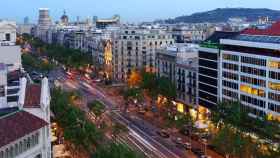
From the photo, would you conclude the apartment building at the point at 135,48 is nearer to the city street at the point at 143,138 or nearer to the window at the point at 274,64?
the city street at the point at 143,138

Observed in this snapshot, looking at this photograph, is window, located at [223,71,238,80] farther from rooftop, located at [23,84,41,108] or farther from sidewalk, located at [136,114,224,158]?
rooftop, located at [23,84,41,108]

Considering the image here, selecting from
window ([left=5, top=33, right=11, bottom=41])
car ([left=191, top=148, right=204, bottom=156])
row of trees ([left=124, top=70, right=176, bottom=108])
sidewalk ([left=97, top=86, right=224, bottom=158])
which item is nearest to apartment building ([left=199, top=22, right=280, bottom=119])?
row of trees ([left=124, top=70, right=176, bottom=108])

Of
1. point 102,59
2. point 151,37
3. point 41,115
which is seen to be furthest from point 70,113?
point 102,59

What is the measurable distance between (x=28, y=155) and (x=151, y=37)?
127m

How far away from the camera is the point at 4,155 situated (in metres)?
43.2

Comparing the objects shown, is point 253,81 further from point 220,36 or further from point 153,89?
point 153,89

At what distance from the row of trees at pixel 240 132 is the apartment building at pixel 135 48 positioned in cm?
8295

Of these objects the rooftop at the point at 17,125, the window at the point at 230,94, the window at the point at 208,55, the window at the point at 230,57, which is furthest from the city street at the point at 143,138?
the rooftop at the point at 17,125

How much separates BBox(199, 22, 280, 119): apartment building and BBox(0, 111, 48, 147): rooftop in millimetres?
44766

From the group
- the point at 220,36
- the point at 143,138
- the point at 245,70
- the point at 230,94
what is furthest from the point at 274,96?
the point at 220,36

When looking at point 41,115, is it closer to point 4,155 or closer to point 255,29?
point 4,155

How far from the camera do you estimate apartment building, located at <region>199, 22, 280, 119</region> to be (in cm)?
8650

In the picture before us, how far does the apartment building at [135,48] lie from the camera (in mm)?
171250

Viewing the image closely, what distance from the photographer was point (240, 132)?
76938mm
